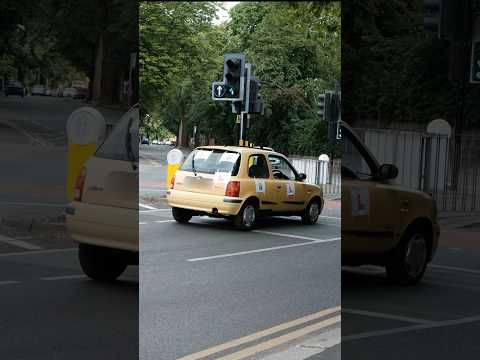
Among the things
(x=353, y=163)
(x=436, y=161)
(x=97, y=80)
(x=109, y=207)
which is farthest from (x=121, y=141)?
(x=436, y=161)

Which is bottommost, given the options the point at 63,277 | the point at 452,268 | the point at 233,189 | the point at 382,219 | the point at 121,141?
the point at 63,277

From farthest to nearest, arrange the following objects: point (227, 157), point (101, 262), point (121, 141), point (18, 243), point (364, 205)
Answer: point (18, 243) < point (101, 262) < point (364, 205) < point (121, 141) < point (227, 157)

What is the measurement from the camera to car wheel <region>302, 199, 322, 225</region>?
2.10m

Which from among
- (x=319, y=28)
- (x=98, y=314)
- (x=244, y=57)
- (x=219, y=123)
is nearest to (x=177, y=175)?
(x=219, y=123)

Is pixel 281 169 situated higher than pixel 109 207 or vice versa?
pixel 281 169

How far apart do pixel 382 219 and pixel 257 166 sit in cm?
59

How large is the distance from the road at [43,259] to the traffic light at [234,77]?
0.74 m

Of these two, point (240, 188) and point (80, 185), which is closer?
point (240, 188)

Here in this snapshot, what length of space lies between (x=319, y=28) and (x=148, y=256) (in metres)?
0.83

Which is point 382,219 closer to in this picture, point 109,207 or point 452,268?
point 452,268

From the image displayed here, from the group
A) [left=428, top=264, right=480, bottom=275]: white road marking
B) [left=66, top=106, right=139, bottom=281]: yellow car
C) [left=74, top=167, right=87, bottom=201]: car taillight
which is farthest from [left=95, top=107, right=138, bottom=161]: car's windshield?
[left=428, top=264, right=480, bottom=275]: white road marking

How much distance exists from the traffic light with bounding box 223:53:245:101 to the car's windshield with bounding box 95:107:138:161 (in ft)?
1.14

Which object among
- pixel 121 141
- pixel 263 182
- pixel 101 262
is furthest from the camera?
pixel 101 262

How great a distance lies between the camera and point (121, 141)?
2.24 m
